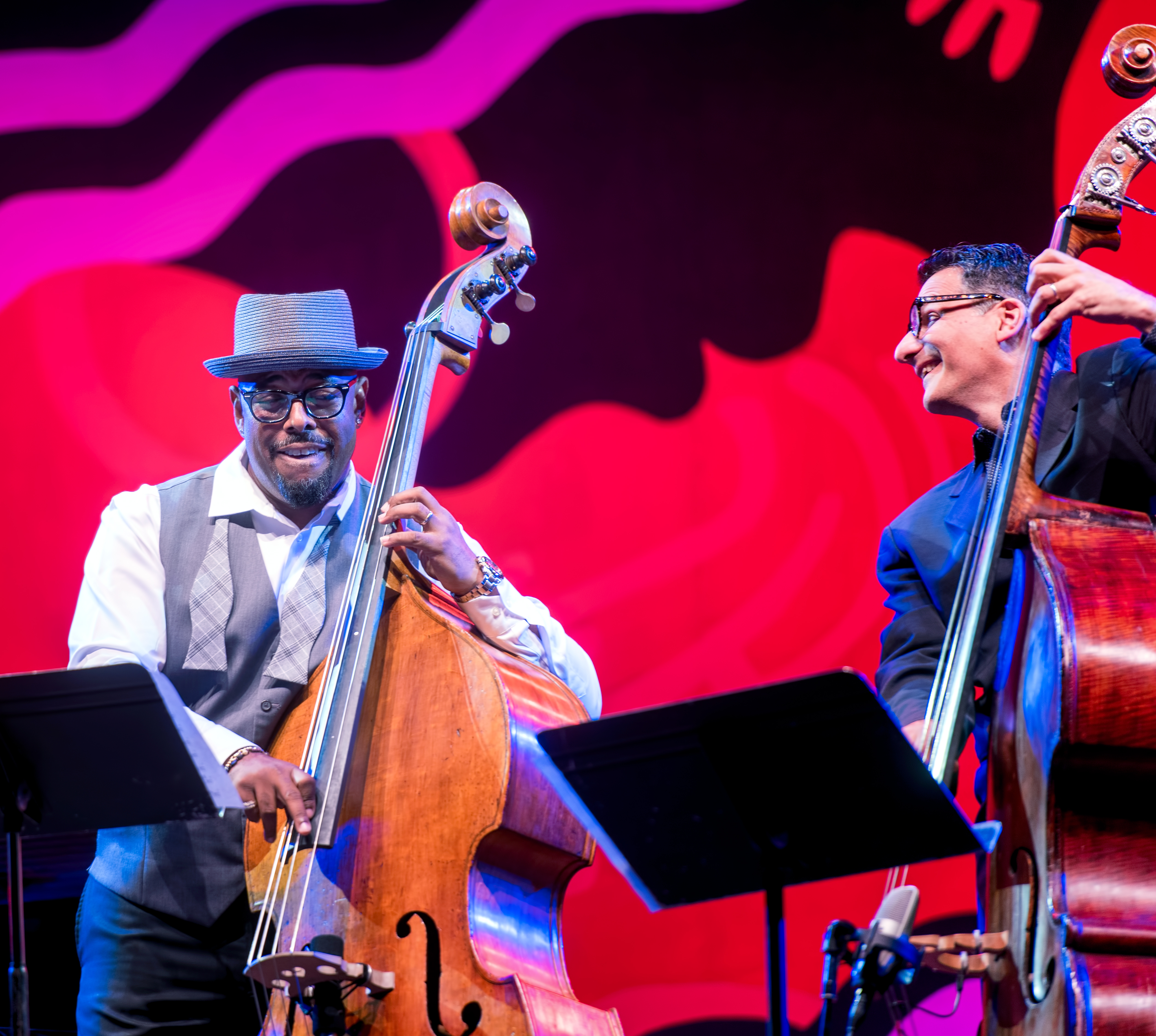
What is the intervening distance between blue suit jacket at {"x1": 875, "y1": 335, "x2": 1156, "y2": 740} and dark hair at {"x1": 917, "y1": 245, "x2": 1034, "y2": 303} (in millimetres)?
270

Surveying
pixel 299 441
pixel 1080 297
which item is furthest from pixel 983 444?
pixel 299 441

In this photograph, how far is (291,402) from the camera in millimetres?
2721

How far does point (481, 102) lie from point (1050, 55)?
148 cm

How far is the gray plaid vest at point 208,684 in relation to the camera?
2449 millimetres

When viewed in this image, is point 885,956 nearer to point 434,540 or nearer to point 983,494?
point 983,494

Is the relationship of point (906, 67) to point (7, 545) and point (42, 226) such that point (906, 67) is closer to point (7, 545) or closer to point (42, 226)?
point (42, 226)

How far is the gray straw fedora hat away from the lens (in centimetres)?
272

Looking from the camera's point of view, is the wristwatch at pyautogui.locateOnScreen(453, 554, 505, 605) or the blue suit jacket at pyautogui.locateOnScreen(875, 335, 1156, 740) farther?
the wristwatch at pyautogui.locateOnScreen(453, 554, 505, 605)

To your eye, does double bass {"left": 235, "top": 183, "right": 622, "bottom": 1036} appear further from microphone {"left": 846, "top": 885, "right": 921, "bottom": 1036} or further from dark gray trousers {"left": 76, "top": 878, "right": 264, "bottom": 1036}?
microphone {"left": 846, "top": 885, "right": 921, "bottom": 1036}

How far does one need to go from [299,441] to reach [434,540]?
0.43m

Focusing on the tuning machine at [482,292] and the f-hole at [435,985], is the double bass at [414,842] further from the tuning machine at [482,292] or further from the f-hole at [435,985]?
the tuning machine at [482,292]

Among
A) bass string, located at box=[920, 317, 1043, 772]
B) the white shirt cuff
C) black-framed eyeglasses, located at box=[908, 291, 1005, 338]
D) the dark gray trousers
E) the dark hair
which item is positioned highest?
the dark hair

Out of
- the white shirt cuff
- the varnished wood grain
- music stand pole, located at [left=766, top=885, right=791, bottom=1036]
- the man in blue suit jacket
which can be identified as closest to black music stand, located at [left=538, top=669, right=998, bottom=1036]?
music stand pole, located at [left=766, top=885, right=791, bottom=1036]

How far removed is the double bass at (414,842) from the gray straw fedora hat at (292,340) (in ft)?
1.16
